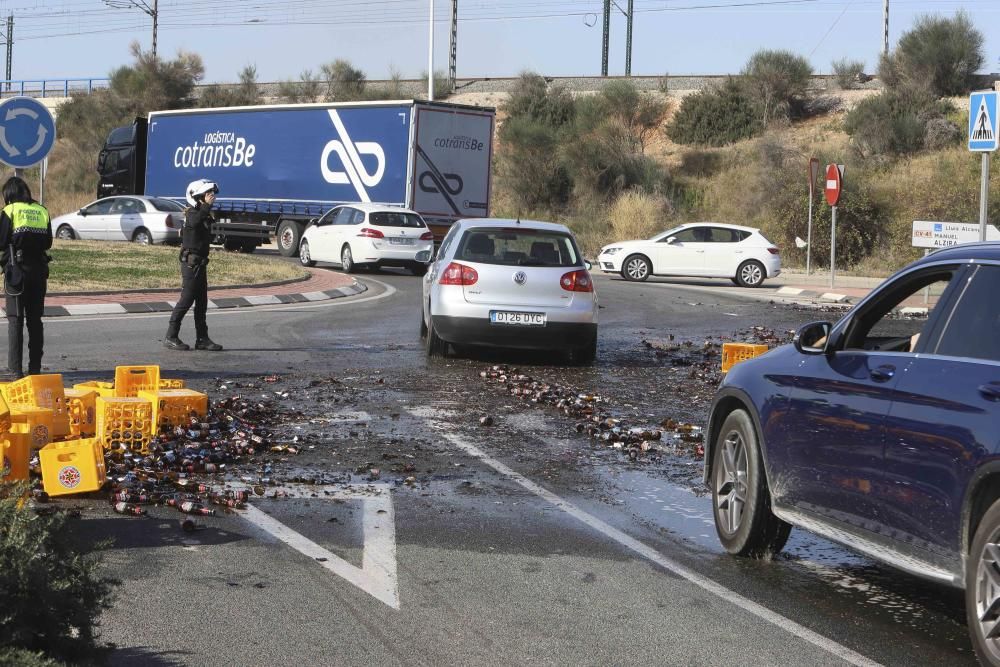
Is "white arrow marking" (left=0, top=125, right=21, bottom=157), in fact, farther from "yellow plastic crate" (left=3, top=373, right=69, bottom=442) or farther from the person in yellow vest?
"yellow plastic crate" (left=3, top=373, right=69, bottom=442)

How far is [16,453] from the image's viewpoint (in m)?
7.42

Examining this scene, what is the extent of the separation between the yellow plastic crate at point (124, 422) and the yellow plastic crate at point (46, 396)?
0.83 ft

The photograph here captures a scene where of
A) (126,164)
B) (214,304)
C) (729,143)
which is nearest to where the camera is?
(214,304)

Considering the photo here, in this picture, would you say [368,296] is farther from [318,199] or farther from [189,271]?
[318,199]

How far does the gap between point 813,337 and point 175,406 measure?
5.04 m

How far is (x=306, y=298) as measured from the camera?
926 inches

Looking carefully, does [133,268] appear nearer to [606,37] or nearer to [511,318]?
[511,318]

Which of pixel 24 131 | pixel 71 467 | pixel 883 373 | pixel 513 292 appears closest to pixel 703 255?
pixel 513 292

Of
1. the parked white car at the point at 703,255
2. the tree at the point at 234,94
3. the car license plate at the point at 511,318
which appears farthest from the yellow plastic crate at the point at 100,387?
the tree at the point at 234,94

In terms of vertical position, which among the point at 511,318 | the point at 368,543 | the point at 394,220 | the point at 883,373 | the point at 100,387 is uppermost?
the point at 394,220

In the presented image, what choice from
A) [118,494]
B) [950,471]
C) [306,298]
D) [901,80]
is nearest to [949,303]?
[950,471]

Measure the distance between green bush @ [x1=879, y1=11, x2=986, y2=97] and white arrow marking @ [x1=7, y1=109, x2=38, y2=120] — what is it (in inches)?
2005

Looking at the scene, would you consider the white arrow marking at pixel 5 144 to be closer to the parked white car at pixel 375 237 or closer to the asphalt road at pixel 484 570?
the asphalt road at pixel 484 570

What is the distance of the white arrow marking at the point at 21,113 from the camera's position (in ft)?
48.2
